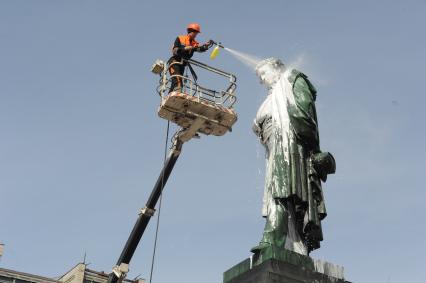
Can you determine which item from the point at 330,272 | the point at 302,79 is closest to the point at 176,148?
the point at 302,79

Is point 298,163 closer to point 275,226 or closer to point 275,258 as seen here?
point 275,226

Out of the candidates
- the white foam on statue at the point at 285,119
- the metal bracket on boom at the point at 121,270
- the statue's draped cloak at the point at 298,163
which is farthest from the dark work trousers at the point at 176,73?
the statue's draped cloak at the point at 298,163

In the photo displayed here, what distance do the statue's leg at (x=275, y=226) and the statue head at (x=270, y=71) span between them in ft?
8.76

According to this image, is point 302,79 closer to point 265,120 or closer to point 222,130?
point 265,120

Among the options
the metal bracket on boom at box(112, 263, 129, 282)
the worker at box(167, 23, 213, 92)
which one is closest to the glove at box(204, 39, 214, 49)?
the worker at box(167, 23, 213, 92)

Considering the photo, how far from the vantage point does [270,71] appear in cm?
1318

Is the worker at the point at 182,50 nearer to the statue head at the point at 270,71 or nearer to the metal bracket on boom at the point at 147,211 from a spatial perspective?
the metal bracket on boom at the point at 147,211

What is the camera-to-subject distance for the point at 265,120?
1246cm

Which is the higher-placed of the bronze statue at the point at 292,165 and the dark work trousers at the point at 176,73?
the dark work trousers at the point at 176,73

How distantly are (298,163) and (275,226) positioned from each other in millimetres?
1269

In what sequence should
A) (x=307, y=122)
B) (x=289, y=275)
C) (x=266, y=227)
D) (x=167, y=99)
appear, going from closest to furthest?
(x=289, y=275)
(x=266, y=227)
(x=307, y=122)
(x=167, y=99)

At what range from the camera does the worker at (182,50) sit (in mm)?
23406

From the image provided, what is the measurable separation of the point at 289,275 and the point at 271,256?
0.39m

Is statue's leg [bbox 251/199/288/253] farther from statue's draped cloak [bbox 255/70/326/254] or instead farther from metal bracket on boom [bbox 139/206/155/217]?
metal bracket on boom [bbox 139/206/155/217]
